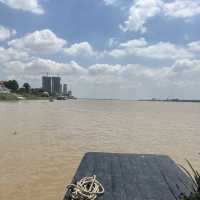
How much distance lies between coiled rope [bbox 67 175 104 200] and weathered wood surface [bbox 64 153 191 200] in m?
0.10

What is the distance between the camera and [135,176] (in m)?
5.44

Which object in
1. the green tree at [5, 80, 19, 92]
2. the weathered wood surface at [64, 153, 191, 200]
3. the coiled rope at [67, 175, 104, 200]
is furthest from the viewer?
the green tree at [5, 80, 19, 92]

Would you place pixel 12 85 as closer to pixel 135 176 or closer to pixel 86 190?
pixel 135 176

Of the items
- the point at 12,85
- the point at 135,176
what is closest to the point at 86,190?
the point at 135,176

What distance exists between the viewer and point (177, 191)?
185 inches

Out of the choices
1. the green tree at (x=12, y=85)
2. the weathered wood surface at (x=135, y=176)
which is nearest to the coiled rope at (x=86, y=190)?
the weathered wood surface at (x=135, y=176)

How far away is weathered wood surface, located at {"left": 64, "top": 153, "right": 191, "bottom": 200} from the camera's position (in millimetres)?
4512

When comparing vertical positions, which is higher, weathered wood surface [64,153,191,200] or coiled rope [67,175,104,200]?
coiled rope [67,175,104,200]

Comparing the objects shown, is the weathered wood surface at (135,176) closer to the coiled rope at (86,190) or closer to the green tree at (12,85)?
the coiled rope at (86,190)

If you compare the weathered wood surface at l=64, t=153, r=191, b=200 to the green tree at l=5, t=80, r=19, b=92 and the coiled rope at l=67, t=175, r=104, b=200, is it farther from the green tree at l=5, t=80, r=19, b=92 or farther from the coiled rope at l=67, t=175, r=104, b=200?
the green tree at l=5, t=80, r=19, b=92

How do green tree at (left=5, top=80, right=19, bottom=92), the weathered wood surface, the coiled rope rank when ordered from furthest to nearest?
green tree at (left=5, top=80, right=19, bottom=92)
the weathered wood surface
the coiled rope

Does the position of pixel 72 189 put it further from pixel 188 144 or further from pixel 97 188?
pixel 188 144

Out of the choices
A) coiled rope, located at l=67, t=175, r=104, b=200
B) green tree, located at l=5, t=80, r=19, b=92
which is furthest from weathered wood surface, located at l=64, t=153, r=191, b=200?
green tree, located at l=5, t=80, r=19, b=92

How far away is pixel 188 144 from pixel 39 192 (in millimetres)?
10821
